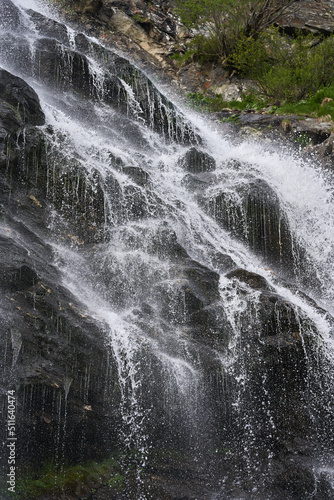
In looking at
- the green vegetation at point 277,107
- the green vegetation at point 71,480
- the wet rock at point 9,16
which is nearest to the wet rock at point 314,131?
the green vegetation at point 277,107

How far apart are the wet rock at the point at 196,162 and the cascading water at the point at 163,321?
697mm

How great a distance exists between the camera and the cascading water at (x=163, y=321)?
5.38 meters

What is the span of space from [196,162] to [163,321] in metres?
5.44

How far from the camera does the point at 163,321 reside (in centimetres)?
659

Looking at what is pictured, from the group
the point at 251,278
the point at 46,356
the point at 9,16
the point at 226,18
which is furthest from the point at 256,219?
the point at 226,18

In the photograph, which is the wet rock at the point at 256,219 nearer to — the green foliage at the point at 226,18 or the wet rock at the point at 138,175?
the wet rock at the point at 138,175

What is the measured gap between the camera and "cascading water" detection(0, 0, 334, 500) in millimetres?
5375

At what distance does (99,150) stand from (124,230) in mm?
2180

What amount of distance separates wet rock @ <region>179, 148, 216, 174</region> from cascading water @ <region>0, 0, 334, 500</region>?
2.29ft

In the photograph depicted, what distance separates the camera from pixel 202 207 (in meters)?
9.38

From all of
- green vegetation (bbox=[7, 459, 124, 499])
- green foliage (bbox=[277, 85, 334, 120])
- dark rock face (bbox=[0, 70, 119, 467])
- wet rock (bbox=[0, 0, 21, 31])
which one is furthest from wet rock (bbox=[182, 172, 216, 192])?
wet rock (bbox=[0, 0, 21, 31])

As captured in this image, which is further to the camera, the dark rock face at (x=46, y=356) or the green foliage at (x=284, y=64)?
the green foliage at (x=284, y=64)

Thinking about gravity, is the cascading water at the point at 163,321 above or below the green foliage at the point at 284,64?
below

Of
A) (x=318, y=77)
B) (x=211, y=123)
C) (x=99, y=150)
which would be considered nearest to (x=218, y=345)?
(x=99, y=150)
